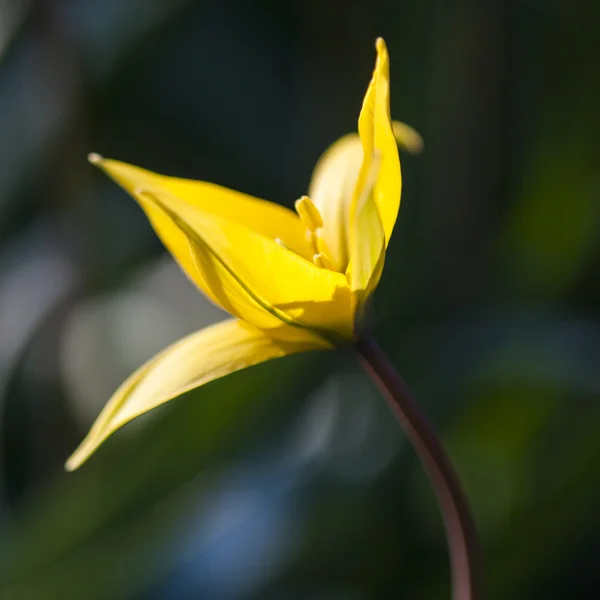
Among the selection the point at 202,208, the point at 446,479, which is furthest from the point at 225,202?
the point at 446,479

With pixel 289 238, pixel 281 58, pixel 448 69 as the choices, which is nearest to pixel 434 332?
pixel 448 69

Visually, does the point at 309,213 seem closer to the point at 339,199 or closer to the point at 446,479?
the point at 339,199

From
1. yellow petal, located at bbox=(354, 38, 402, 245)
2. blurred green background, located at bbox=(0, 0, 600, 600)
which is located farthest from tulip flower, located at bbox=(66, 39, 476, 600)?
blurred green background, located at bbox=(0, 0, 600, 600)

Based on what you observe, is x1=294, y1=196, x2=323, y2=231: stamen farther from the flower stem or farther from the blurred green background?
the blurred green background

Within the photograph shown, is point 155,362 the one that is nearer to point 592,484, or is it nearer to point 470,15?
point 592,484

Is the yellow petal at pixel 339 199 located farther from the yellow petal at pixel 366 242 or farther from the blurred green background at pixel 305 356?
the blurred green background at pixel 305 356
